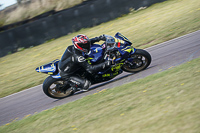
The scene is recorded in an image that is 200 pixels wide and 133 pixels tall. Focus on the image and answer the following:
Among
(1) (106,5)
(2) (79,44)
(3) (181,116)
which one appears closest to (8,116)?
(2) (79,44)

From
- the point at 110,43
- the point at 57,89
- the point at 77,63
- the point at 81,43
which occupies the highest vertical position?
the point at 81,43

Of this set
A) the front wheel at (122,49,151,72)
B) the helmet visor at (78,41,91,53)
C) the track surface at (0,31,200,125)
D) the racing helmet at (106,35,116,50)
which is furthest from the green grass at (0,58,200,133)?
the helmet visor at (78,41,91,53)

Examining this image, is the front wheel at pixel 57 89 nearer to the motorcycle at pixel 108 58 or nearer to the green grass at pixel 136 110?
the motorcycle at pixel 108 58

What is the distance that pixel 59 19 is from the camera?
567 inches

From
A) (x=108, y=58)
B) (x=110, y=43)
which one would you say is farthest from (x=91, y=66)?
(x=110, y=43)

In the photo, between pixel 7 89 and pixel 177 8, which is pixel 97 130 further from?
pixel 177 8

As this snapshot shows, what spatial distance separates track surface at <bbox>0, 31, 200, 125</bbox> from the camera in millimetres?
6613

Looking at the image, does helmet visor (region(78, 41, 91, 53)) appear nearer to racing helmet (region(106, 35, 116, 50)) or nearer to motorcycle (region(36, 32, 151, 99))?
motorcycle (region(36, 32, 151, 99))

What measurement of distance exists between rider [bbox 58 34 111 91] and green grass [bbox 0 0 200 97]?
2.90m

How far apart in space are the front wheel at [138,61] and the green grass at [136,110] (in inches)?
26.6

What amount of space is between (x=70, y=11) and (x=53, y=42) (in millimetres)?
2103

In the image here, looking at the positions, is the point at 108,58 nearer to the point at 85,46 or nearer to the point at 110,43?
the point at 110,43

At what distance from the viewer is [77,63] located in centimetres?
634

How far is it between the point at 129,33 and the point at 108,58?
6260 millimetres
